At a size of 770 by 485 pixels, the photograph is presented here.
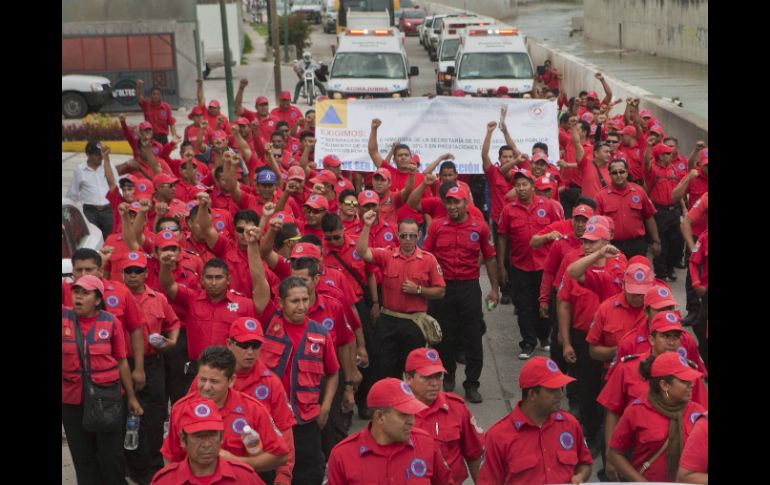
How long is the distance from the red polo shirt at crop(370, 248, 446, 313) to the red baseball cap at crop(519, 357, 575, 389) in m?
2.96

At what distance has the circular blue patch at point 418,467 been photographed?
5.39m

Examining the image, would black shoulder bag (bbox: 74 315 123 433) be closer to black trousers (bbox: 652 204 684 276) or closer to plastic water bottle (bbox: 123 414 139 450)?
plastic water bottle (bbox: 123 414 139 450)

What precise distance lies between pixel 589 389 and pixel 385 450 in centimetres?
329

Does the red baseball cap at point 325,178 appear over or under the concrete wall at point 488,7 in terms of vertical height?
under

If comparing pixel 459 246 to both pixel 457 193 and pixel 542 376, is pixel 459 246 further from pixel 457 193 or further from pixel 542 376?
pixel 542 376

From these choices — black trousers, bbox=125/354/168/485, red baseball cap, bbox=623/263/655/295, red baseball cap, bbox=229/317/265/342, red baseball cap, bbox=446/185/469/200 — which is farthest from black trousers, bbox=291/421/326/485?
red baseball cap, bbox=446/185/469/200

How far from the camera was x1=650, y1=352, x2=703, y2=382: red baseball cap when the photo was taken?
574 cm

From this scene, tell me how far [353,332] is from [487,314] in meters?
4.65

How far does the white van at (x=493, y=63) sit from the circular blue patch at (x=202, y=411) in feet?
63.0

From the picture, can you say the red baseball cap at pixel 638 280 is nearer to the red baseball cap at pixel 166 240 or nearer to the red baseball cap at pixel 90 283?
the red baseball cap at pixel 166 240

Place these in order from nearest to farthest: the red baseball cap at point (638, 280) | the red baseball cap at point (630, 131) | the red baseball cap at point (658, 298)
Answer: the red baseball cap at point (658, 298), the red baseball cap at point (638, 280), the red baseball cap at point (630, 131)

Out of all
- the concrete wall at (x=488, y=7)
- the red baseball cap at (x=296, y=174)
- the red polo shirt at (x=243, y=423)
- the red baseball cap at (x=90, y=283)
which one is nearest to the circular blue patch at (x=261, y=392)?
the red polo shirt at (x=243, y=423)

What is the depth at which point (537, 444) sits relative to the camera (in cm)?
568

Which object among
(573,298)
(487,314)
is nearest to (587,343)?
(573,298)
